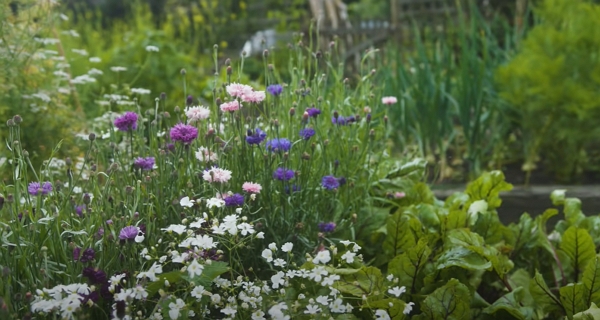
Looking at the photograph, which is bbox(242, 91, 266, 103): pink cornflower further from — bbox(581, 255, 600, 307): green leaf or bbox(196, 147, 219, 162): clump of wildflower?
bbox(581, 255, 600, 307): green leaf

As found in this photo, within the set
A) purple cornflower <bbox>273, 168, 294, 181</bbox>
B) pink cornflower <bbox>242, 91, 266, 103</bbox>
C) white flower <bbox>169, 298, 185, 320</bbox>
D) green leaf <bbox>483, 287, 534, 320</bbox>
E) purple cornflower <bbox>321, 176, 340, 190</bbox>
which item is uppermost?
pink cornflower <bbox>242, 91, 266, 103</bbox>

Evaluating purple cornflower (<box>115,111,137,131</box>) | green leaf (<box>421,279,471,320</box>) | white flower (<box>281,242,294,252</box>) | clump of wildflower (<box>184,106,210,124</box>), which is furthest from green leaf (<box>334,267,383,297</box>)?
purple cornflower (<box>115,111,137,131</box>)

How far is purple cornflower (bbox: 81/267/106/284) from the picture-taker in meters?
1.73

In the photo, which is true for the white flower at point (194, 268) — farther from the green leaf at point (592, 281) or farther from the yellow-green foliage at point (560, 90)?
the yellow-green foliage at point (560, 90)

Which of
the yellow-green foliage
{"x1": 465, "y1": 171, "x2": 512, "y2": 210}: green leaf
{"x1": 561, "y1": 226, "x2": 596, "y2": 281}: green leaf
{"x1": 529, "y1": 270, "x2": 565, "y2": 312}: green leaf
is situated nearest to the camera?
{"x1": 529, "y1": 270, "x2": 565, "y2": 312}: green leaf

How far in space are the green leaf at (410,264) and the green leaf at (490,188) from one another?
65cm

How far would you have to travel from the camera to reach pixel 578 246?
8.45ft

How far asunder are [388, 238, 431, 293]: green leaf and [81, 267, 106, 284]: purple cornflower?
0.99 meters

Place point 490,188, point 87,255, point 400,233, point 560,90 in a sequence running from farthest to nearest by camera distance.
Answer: point 560,90, point 490,188, point 400,233, point 87,255

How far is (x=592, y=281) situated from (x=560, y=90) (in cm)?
171

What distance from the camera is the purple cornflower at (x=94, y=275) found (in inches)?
68.1

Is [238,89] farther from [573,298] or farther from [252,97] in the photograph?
[573,298]

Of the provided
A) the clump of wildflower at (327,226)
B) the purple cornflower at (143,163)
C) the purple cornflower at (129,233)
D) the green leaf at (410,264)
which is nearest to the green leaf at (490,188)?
the green leaf at (410,264)

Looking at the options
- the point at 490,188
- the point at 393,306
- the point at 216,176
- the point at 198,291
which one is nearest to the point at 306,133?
the point at 216,176
